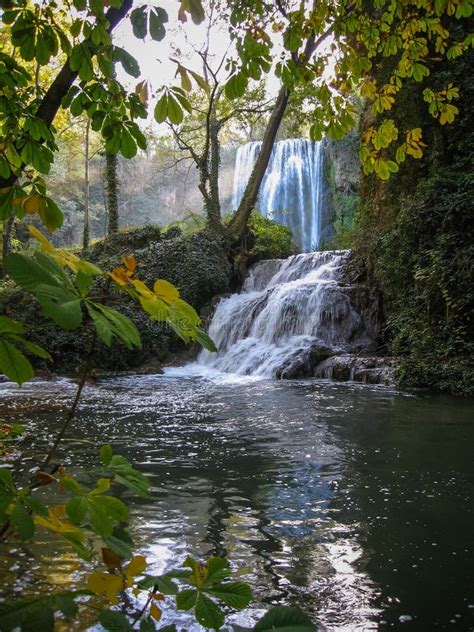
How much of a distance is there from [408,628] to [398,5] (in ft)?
9.77

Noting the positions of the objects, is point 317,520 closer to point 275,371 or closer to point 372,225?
point 275,371

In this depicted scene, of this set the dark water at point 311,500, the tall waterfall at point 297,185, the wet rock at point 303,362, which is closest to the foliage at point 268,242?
the wet rock at point 303,362

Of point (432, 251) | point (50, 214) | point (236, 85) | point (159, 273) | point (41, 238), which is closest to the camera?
point (41, 238)

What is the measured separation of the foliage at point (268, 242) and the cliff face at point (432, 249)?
19.2 ft

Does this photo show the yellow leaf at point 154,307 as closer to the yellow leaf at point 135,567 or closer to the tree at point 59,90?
the yellow leaf at point 135,567

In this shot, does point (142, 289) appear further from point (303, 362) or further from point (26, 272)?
point (303, 362)

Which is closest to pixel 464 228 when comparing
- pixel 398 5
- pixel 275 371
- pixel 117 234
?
pixel 275 371

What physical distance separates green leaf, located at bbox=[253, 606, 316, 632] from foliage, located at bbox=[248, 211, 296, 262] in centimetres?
1673

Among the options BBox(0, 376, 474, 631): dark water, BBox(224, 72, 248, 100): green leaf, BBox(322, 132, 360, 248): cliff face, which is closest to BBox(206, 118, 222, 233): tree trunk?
BBox(322, 132, 360, 248): cliff face

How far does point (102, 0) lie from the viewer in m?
1.70

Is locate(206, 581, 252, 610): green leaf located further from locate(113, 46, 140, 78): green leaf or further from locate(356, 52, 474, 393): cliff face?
locate(356, 52, 474, 393): cliff face

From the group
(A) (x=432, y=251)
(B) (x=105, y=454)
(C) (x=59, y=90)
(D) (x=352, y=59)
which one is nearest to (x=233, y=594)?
(B) (x=105, y=454)

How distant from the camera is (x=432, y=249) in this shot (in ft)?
31.3

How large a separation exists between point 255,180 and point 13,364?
16994mm
